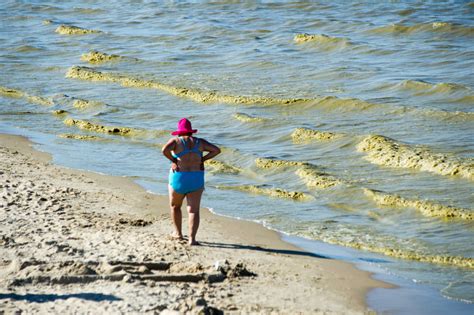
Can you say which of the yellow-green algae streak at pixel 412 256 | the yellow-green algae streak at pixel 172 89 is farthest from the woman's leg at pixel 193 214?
the yellow-green algae streak at pixel 172 89

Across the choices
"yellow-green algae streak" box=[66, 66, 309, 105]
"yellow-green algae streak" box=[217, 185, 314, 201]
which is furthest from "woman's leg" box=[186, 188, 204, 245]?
"yellow-green algae streak" box=[66, 66, 309, 105]

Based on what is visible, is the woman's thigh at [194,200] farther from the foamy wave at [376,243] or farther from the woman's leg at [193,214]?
the foamy wave at [376,243]

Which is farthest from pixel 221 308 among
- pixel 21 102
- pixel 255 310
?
pixel 21 102

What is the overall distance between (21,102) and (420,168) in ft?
30.9

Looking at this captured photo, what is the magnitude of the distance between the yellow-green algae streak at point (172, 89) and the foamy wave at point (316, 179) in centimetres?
498

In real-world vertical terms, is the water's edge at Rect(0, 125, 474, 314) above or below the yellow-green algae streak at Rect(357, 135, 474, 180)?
below

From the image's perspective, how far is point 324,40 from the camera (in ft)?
79.2

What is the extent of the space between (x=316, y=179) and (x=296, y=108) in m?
5.12

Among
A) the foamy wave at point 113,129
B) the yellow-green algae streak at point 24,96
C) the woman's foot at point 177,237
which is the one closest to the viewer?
the woman's foot at point 177,237

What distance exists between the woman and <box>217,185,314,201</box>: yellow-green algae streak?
Result: 2.77 metres

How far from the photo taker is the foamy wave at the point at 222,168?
13442 millimetres

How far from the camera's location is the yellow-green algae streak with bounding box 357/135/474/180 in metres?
12.8

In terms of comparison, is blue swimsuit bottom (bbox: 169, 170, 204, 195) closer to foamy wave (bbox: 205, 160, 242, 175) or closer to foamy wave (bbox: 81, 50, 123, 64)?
foamy wave (bbox: 205, 160, 242, 175)

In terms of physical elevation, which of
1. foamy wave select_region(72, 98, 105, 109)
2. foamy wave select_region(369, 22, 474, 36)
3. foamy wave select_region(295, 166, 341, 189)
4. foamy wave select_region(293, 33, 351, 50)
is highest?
foamy wave select_region(369, 22, 474, 36)
